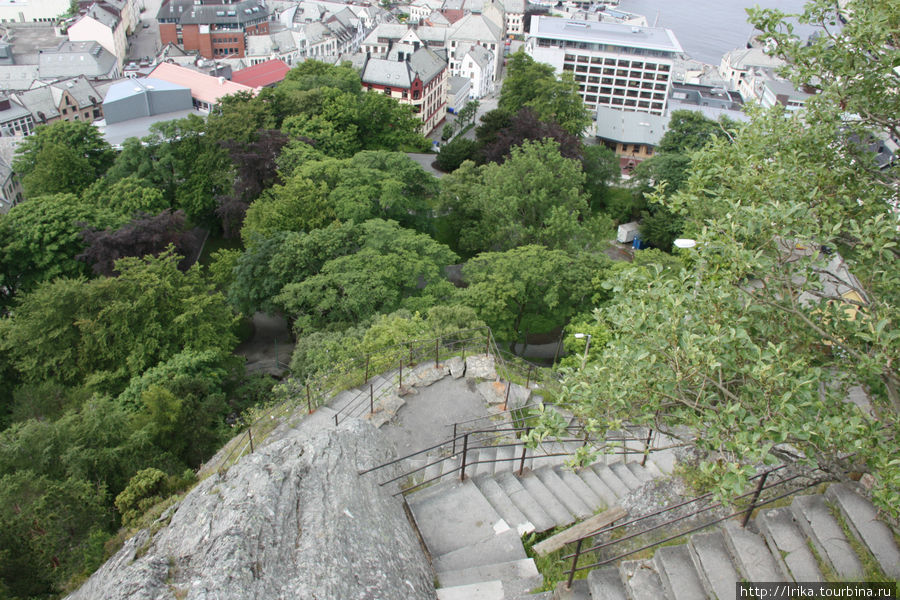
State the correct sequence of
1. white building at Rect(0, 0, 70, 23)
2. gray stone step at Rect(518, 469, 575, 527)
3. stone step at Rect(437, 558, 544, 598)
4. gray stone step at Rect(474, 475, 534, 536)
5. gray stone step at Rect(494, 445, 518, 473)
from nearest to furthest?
stone step at Rect(437, 558, 544, 598) → gray stone step at Rect(474, 475, 534, 536) → gray stone step at Rect(518, 469, 575, 527) → gray stone step at Rect(494, 445, 518, 473) → white building at Rect(0, 0, 70, 23)

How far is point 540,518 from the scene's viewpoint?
9.71m

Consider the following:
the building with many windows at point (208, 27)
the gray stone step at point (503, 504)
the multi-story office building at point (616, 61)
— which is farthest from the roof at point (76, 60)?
the gray stone step at point (503, 504)

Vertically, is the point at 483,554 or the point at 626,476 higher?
the point at 483,554

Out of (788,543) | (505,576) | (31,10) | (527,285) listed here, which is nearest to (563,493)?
(505,576)

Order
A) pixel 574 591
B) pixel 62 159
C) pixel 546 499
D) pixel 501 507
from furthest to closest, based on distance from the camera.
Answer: pixel 62 159
pixel 546 499
pixel 501 507
pixel 574 591

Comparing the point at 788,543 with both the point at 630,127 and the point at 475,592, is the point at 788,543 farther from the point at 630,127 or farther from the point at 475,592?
the point at 630,127

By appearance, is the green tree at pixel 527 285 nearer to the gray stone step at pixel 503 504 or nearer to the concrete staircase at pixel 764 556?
the gray stone step at pixel 503 504

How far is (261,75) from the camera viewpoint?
6309 centimetres

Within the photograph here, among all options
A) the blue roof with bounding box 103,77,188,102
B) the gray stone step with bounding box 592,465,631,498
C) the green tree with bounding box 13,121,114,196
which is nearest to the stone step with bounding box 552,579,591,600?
the gray stone step with bounding box 592,465,631,498

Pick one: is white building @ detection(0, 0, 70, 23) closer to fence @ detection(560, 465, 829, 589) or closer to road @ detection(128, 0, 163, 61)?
road @ detection(128, 0, 163, 61)

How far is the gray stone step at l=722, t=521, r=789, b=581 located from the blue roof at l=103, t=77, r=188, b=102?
51.8 meters

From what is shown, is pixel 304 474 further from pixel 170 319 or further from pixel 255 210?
pixel 255 210

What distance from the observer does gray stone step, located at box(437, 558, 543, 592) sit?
842 cm

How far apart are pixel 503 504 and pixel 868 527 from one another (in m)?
4.81
